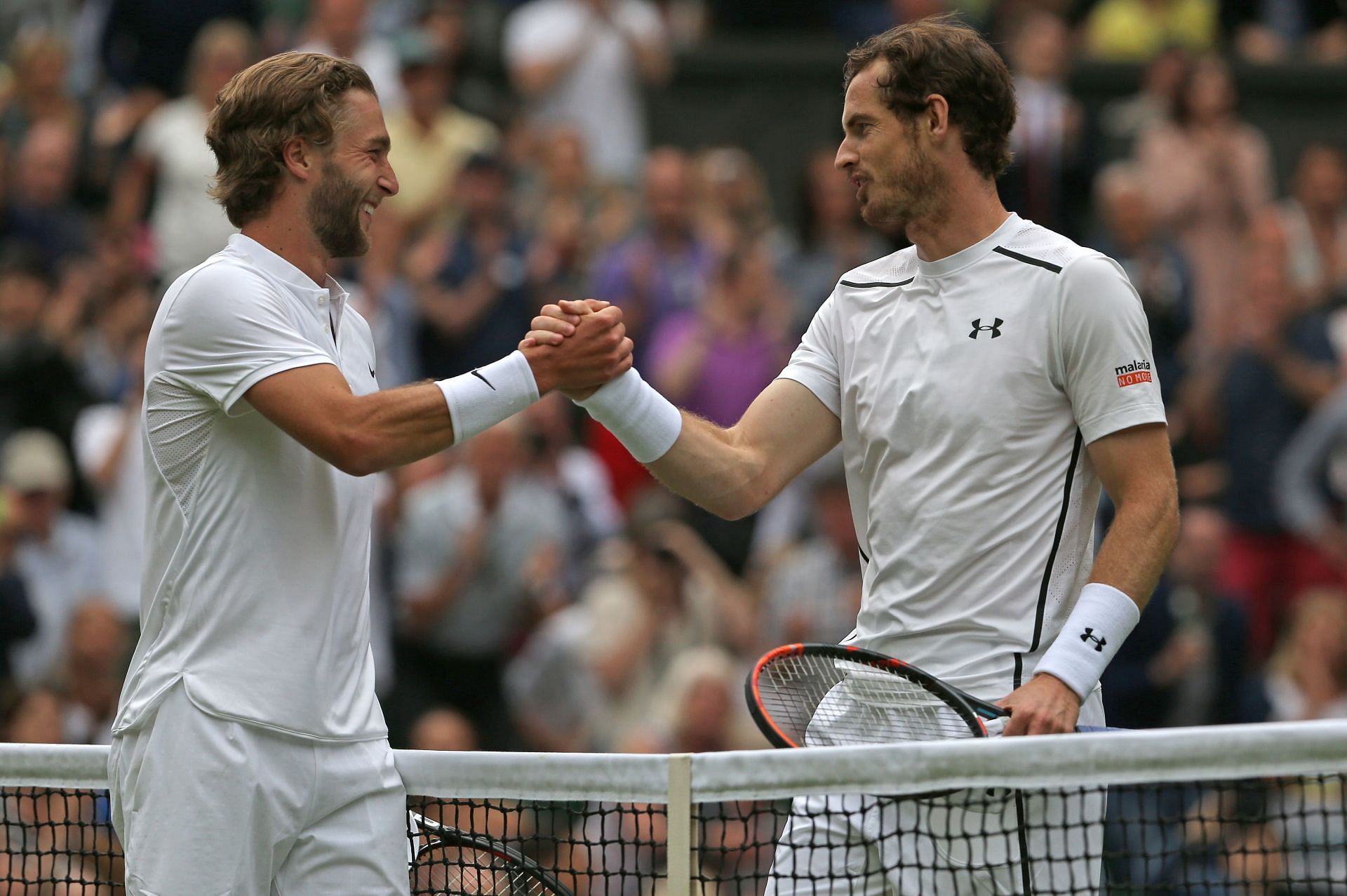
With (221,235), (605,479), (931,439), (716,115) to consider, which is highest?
(716,115)

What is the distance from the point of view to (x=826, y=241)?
10797 mm

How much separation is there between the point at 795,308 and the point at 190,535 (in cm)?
672

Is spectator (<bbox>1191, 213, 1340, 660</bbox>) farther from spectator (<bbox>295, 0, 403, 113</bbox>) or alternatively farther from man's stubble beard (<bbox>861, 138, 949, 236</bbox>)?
man's stubble beard (<bbox>861, 138, 949, 236</bbox>)

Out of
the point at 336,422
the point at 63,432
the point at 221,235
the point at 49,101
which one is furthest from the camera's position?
the point at 49,101

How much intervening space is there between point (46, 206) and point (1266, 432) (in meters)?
6.61

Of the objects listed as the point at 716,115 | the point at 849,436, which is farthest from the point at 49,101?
the point at 849,436

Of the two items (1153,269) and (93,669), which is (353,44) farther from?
(1153,269)

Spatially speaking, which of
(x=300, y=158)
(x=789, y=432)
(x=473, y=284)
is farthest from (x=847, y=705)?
(x=473, y=284)

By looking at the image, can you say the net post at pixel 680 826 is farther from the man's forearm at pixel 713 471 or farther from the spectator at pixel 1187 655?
the spectator at pixel 1187 655

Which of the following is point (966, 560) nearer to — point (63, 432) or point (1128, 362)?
point (1128, 362)

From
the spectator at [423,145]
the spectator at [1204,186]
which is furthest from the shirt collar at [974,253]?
the spectator at [1204,186]

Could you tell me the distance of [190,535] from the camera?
3.90 m

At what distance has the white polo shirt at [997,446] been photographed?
4.17 m

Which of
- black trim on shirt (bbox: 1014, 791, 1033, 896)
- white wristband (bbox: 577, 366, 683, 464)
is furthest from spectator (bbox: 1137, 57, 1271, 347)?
black trim on shirt (bbox: 1014, 791, 1033, 896)
